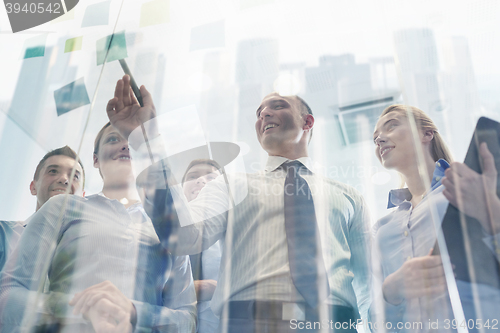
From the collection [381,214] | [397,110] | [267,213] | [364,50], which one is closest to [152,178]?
[267,213]

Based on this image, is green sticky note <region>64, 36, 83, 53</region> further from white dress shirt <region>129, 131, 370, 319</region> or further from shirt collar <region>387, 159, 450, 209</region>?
shirt collar <region>387, 159, 450, 209</region>

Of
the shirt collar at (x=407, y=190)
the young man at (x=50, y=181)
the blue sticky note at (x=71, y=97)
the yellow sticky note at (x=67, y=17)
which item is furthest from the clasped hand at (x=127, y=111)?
the yellow sticky note at (x=67, y=17)

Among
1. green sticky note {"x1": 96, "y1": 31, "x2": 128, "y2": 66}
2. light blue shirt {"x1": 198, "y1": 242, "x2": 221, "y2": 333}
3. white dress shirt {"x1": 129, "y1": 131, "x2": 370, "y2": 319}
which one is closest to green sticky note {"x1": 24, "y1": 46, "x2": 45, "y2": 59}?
green sticky note {"x1": 96, "y1": 31, "x2": 128, "y2": 66}

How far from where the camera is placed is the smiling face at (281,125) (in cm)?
99

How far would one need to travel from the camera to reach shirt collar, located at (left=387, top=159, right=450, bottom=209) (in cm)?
85

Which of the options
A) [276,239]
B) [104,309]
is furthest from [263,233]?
[104,309]

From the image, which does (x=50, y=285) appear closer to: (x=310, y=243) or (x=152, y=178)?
Result: (x=152, y=178)

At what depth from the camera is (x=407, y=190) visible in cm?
96

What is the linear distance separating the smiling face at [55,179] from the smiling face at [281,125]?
1.84 ft

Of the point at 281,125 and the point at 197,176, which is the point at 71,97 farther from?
the point at 281,125

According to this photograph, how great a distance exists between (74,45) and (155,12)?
13.0 inches

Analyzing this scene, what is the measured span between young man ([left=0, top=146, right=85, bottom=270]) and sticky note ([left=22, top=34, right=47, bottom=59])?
0.44 metres

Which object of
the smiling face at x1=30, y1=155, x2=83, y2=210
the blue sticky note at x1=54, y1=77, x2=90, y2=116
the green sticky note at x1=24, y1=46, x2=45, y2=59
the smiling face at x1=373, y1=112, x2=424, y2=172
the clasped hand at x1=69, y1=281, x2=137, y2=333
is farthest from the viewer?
the green sticky note at x1=24, y1=46, x2=45, y2=59

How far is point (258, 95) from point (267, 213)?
0.55 metres
